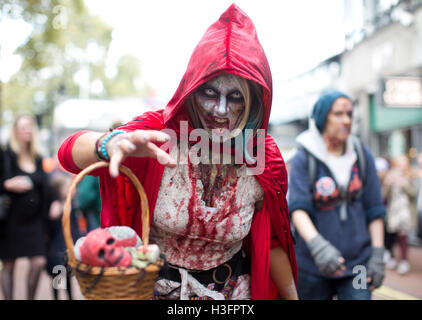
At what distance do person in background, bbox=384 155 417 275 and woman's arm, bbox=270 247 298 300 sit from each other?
5035mm

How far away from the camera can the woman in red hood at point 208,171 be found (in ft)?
5.64

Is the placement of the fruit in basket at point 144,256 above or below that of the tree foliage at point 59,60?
below

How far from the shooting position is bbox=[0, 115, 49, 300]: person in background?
13.3 ft

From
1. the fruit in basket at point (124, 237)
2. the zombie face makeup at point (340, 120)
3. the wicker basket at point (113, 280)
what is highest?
the zombie face makeup at point (340, 120)

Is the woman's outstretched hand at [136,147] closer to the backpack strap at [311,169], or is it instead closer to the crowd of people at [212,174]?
the crowd of people at [212,174]

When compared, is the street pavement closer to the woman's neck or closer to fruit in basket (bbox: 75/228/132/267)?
the woman's neck

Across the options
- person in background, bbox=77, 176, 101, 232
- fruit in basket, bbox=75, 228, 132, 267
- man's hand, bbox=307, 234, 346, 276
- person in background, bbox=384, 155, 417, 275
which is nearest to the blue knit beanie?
man's hand, bbox=307, 234, 346, 276

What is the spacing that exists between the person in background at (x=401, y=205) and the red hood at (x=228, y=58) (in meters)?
5.67

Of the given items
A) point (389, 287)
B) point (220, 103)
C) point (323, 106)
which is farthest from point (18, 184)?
point (389, 287)

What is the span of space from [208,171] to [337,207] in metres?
1.28

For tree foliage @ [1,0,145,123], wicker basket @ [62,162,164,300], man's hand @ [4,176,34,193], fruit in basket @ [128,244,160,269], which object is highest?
tree foliage @ [1,0,145,123]

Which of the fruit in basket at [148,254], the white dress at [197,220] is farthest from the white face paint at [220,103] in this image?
the fruit in basket at [148,254]
